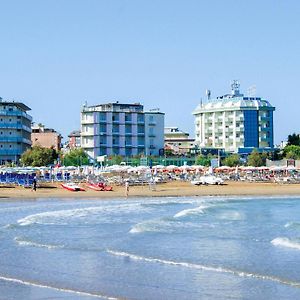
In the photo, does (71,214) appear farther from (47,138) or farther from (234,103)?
(47,138)

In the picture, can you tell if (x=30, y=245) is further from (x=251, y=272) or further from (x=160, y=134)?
(x=160, y=134)

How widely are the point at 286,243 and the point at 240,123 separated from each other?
88004 mm

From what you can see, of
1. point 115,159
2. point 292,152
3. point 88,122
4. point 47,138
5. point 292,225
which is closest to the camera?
point 292,225

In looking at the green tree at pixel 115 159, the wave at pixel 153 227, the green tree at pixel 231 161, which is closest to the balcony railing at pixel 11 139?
the green tree at pixel 115 159

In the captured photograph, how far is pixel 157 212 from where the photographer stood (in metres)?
40.3

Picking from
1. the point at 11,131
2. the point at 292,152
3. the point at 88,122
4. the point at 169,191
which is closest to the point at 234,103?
the point at 292,152

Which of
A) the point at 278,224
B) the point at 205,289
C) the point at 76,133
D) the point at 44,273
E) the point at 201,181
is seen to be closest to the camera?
the point at 205,289

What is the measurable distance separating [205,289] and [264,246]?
8.02 meters

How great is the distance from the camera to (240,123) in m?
111

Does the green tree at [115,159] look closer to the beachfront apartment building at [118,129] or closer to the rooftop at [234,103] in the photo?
the beachfront apartment building at [118,129]

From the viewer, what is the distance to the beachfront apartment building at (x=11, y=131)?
300 ft

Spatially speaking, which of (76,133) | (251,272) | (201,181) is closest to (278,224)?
(251,272)

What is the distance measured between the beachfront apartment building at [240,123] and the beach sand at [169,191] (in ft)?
122

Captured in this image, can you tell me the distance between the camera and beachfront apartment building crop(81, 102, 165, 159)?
95.9 meters
